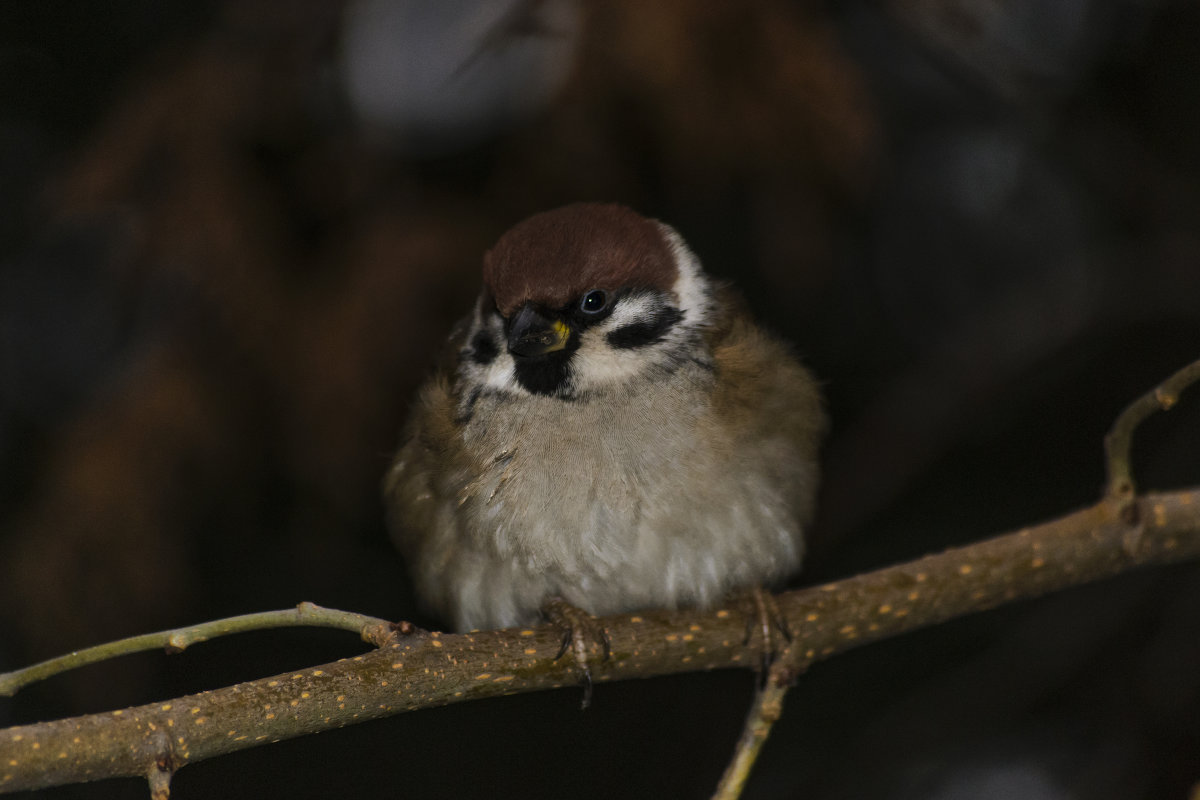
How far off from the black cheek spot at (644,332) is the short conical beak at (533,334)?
147 mm

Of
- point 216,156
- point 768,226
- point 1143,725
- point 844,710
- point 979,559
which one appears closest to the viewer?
point 979,559

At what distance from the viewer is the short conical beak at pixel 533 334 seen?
7.41 feet

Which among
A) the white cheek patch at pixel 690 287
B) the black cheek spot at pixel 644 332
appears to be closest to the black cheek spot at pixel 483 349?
the black cheek spot at pixel 644 332

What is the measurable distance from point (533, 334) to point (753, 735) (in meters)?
0.86

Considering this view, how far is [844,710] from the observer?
3.88m

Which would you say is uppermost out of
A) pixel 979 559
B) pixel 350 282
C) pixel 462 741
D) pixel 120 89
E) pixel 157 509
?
pixel 120 89

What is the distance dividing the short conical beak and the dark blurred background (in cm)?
77

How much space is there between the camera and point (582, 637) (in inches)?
85.4

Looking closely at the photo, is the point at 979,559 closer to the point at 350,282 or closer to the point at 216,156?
the point at 350,282

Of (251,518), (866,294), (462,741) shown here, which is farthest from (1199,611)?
(251,518)

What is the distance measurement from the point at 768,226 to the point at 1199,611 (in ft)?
5.14

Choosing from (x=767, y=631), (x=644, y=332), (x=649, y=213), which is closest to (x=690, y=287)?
(x=644, y=332)

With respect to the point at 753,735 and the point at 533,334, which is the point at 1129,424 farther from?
the point at 533,334

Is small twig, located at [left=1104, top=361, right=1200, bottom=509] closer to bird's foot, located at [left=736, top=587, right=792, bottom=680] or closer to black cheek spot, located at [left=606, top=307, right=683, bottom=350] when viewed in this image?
bird's foot, located at [left=736, top=587, right=792, bottom=680]
